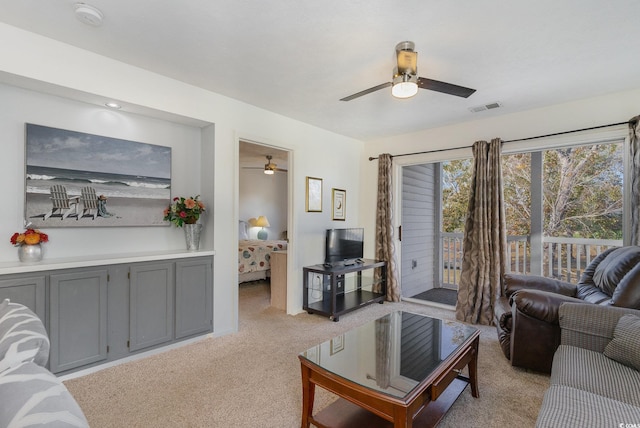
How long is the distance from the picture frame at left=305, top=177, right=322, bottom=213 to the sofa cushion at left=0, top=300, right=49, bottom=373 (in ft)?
11.0

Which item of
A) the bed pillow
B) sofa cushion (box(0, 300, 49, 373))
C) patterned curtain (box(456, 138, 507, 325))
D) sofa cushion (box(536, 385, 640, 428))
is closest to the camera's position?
sofa cushion (box(0, 300, 49, 373))

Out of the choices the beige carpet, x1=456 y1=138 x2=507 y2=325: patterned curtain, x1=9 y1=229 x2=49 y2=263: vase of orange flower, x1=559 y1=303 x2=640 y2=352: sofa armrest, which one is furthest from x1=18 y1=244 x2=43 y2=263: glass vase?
x1=456 y1=138 x2=507 y2=325: patterned curtain

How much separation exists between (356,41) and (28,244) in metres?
2.86

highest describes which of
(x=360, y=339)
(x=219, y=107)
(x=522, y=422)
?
(x=219, y=107)

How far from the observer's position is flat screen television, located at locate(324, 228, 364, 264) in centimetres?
434

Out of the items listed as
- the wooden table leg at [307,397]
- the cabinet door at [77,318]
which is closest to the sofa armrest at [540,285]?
the wooden table leg at [307,397]

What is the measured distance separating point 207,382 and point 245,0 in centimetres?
264

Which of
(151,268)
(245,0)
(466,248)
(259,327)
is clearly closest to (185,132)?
(151,268)

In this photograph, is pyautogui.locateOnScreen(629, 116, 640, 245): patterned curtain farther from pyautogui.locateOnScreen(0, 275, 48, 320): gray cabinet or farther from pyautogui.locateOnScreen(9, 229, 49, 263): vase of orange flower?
pyautogui.locateOnScreen(9, 229, 49, 263): vase of orange flower

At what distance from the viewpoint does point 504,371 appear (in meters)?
2.62

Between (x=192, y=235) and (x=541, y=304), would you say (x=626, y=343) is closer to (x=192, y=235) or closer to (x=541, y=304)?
(x=541, y=304)

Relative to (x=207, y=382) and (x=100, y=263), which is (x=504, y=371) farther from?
(x=100, y=263)

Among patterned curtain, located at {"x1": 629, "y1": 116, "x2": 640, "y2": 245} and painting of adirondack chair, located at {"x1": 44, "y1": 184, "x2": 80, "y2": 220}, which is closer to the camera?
painting of adirondack chair, located at {"x1": 44, "y1": 184, "x2": 80, "y2": 220}

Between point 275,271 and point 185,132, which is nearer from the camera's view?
point 185,132
